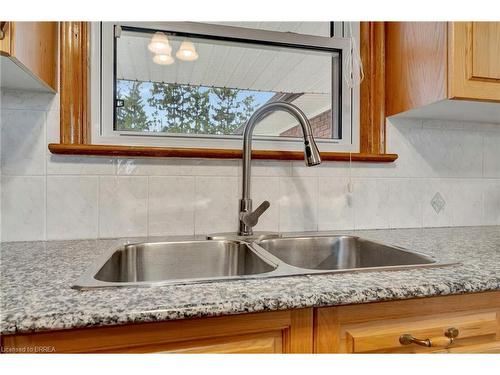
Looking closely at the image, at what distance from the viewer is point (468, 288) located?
0.65 meters

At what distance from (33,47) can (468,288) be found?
114cm

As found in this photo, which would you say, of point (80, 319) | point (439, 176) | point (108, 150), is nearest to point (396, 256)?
point (439, 176)

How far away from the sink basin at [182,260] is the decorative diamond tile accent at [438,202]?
89cm

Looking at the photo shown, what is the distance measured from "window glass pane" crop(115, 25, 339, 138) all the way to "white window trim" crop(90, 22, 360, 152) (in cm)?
4

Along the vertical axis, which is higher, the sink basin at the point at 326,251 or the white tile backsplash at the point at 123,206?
the white tile backsplash at the point at 123,206

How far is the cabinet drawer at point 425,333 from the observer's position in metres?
0.63

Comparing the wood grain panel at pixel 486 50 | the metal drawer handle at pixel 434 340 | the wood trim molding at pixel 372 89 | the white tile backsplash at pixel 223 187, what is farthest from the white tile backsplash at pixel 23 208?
the wood grain panel at pixel 486 50

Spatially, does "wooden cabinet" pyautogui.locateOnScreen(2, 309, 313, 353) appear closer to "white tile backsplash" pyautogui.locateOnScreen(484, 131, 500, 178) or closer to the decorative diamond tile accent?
the decorative diamond tile accent

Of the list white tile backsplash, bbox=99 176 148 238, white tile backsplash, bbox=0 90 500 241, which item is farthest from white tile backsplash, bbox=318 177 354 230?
white tile backsplash, bbox=99 176 148 238

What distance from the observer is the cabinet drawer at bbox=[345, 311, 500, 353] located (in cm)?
63

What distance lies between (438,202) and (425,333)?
0.91 metres

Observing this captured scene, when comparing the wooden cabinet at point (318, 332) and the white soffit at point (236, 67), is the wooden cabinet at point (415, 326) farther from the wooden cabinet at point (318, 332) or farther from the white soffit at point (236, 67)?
the white soffit at point (236, 67)

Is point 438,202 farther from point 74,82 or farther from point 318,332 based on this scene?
point 74,82
